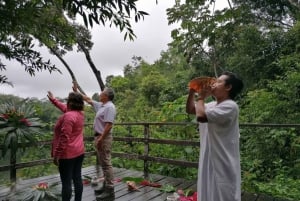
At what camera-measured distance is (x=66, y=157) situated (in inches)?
110

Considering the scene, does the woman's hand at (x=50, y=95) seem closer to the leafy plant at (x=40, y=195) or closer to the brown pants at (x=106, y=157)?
the brown pants at (x=106, y=157)

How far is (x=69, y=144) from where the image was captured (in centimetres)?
280

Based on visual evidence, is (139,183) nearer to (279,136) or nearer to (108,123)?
(108,123)

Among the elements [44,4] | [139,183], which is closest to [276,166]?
[139,183]

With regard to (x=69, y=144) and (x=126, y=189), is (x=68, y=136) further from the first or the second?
(x=126, y=189)

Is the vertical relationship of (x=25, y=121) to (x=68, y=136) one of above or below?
above

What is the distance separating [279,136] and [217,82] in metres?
3.79

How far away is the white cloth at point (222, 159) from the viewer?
1.83 metres

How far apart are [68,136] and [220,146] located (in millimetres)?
1490

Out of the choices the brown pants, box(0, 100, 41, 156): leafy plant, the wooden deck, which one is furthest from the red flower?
the brown pants

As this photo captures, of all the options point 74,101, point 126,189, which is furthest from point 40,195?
point 126,189

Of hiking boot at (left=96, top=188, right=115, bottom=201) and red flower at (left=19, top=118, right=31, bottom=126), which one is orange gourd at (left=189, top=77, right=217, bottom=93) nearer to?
red flower at (left=19, top=118, right=31, bottom=126)

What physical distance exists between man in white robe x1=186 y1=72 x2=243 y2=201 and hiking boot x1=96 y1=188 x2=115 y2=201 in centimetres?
189

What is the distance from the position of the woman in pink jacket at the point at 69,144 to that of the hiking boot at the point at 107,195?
0.60 m
